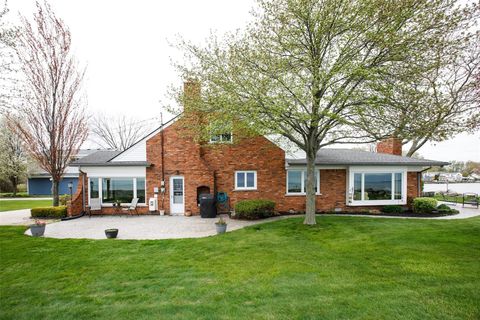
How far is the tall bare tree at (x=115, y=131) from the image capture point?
37.7m

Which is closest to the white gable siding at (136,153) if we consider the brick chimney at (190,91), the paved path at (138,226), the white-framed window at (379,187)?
the paved path at (138,226)

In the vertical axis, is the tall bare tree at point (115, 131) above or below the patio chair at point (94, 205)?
above

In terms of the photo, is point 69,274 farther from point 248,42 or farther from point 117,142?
point 117,142

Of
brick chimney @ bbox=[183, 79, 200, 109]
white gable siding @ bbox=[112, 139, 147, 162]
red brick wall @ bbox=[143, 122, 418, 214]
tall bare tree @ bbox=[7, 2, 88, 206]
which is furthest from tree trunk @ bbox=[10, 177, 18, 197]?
brick chimney @ bbox=[183, 79, 200, 109]

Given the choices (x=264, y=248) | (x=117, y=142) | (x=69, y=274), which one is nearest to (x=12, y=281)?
(x=69, y=274)

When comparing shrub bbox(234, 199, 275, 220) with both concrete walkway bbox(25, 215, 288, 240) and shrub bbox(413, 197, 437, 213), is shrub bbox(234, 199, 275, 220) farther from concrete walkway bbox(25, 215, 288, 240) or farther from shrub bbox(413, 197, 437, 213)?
shrub bbox(413, 197, 437, 213)

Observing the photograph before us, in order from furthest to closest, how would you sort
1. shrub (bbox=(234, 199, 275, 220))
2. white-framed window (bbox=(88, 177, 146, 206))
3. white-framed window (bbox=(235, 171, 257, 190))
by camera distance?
white-framed window (bbox=(235, 171, 257, 190)) < white-framed window (bbox=(88, 177, 146, 206)) < shrub (bbox=(234, 199, 275, 220))

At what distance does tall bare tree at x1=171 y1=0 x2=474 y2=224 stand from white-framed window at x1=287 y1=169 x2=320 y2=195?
4.30 m

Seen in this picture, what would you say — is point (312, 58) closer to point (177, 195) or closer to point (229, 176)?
point (229, 176)

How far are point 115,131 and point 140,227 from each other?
106ft

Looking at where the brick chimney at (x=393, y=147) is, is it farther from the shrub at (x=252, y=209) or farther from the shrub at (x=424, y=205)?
the shrub at (x=252, y=209)

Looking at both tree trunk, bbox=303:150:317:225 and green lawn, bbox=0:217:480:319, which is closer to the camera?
green lawn, bbox=0:217:480:319

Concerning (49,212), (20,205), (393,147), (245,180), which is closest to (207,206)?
(245,180)

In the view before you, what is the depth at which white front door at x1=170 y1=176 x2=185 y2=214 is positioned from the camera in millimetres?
14367
